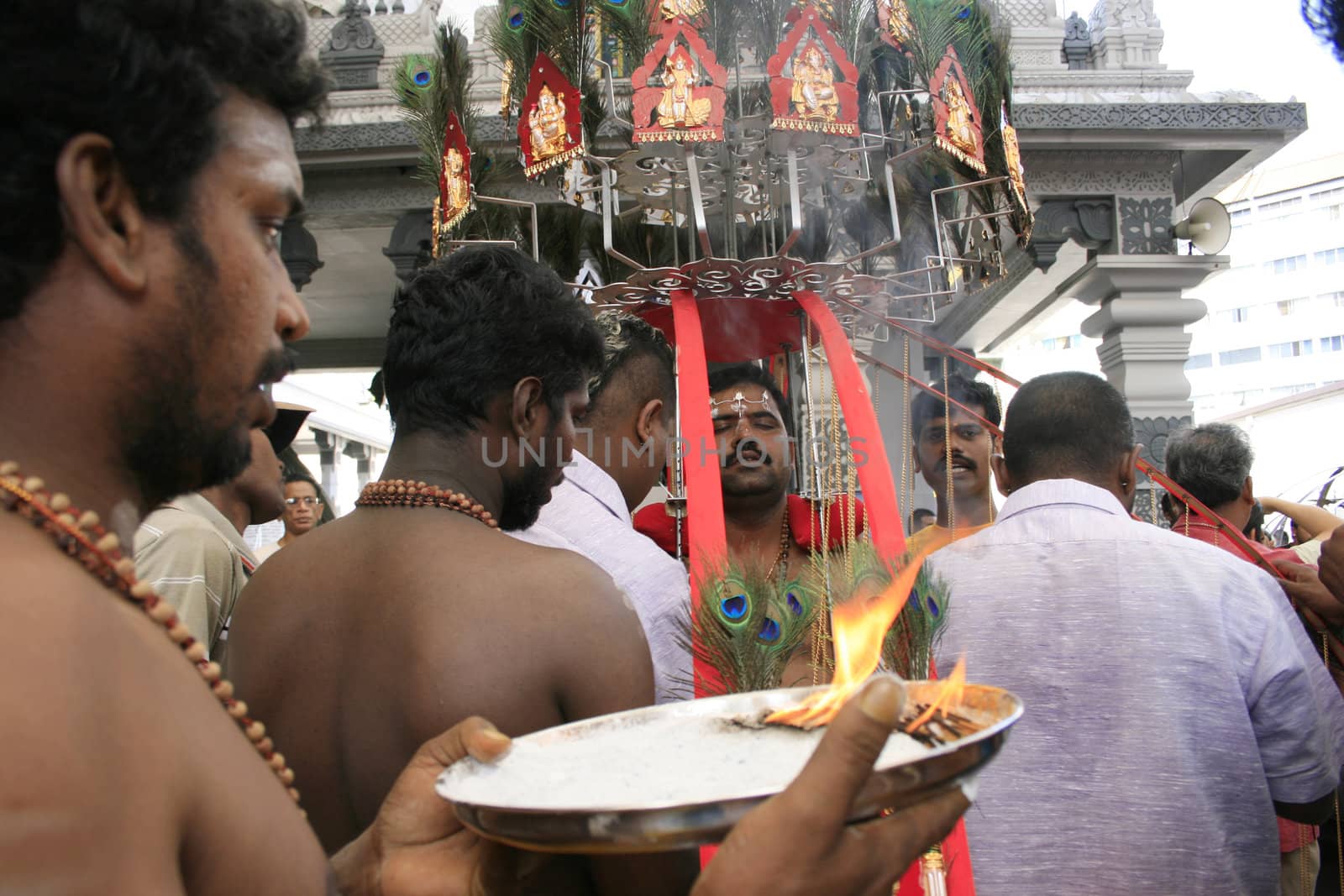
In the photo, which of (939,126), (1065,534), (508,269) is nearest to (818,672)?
(1065,534)

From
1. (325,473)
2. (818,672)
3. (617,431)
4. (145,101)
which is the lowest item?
(325,473)

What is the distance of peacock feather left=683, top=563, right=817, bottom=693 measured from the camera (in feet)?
4.90

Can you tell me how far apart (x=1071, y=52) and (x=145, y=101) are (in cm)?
744

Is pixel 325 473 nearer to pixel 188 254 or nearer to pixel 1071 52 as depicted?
pixel 1071 52

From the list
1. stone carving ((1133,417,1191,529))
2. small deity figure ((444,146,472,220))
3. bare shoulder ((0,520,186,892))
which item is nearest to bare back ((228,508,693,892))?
bare shoulder ((0,520,186,892))

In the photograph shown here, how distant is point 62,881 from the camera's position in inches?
23.4

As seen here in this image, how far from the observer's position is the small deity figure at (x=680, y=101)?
241 cm

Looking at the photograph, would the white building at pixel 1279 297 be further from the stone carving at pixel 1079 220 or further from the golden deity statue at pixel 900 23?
the golden deity statue at pixel 900 23

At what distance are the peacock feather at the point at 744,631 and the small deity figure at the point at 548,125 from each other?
5.74ft

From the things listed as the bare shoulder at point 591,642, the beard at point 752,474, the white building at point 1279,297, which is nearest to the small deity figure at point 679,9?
the beard at point 752,474

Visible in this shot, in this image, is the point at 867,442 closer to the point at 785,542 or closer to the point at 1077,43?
the point at 785,542

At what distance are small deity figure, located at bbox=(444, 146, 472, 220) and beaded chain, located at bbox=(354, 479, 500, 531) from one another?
2459 mm

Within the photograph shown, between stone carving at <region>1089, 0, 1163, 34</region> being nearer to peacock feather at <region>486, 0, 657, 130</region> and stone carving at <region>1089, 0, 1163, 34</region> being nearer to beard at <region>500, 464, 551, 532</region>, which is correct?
peacock feather at <region>486, 0, 657, 130</region>

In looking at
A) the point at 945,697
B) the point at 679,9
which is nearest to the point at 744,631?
the point at 945,697
